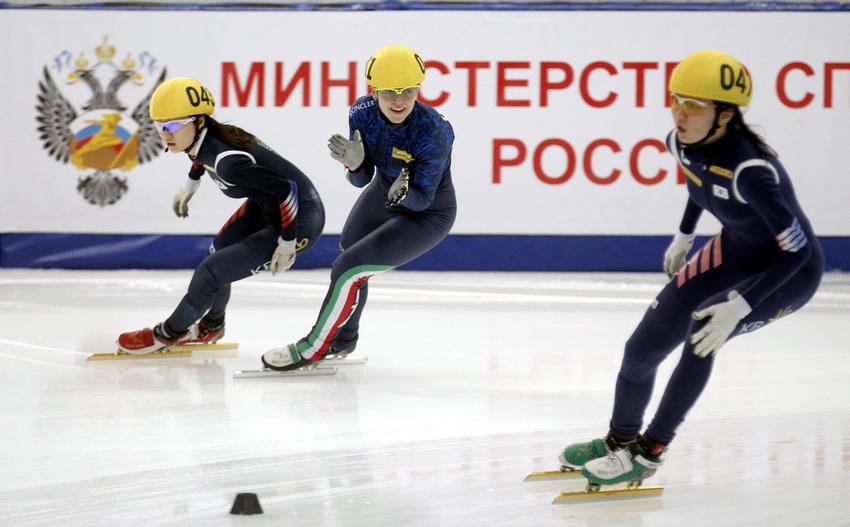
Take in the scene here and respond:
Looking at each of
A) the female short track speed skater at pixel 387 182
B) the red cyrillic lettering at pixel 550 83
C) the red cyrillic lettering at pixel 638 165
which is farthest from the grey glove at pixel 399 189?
the red cyrillic lettering at pixel 638 165

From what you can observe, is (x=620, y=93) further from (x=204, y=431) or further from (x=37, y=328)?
(x=204, y=431)

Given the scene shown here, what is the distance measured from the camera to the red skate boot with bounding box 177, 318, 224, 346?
5.26m

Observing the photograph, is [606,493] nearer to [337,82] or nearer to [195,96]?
A: [195,96]

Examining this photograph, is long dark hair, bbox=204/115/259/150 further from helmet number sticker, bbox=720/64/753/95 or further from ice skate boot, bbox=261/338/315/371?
helmet number sticker, bbox=720/64/753/95

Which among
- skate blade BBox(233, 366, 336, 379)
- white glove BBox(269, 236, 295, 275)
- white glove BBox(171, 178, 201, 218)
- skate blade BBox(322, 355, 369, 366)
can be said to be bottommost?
skate blade BBox(233, 366, 336, 379)

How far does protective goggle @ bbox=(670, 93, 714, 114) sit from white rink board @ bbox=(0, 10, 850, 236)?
5.80 meters

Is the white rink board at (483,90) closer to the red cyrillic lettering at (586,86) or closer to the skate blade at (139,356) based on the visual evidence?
the red cyrillic lettering at (586,86)

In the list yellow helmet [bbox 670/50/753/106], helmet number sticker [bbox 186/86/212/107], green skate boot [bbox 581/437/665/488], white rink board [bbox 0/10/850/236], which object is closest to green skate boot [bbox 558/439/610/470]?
green skate boot [bbox 581/437/665/488]

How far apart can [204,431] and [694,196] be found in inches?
64.5

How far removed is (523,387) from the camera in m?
4.50

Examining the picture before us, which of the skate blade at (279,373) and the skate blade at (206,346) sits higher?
the skate blade at (206,346)

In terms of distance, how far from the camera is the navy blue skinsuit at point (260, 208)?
187 inches

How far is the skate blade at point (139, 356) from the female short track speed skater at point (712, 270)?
2.45m

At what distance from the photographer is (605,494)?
3018 millimetres
